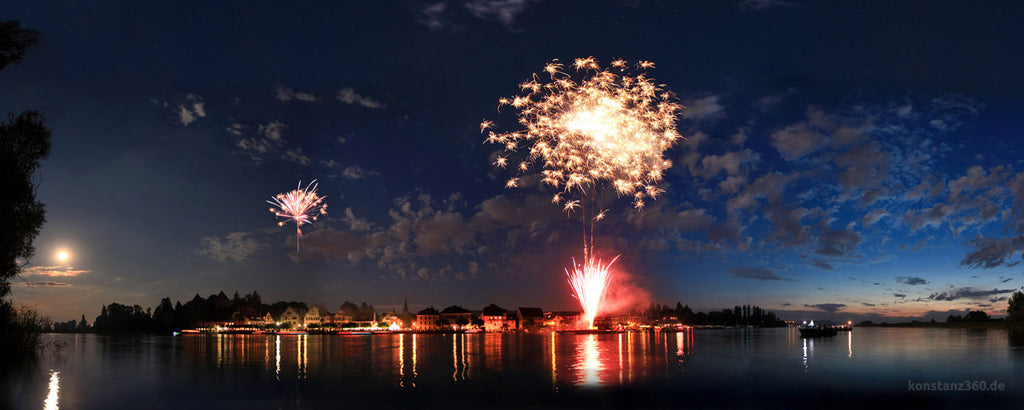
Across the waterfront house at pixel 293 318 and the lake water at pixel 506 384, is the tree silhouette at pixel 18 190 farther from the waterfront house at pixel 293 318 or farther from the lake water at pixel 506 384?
the waterfront house at pixel 293 318

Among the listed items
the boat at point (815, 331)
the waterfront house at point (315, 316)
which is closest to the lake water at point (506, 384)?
the boat at point (815, 331)

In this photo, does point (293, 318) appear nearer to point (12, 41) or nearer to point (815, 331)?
point (815, 331)

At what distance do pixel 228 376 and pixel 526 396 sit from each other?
23.7 m

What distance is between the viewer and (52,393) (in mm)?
32375

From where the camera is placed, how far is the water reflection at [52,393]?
28081 millimetres

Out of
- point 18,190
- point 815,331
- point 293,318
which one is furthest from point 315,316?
point 18,190

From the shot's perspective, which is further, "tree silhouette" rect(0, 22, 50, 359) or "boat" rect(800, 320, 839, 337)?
"boat" rect(800, 320, 839, 337)

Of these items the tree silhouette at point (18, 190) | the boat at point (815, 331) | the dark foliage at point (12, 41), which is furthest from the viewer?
the boat at point (815, 331)

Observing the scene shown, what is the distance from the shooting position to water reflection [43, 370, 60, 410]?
2808 centimetres

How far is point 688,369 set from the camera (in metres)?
49.4

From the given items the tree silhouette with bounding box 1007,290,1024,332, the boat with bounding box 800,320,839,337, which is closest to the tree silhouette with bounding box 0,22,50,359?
the boat with bounding box 800,320,839,337

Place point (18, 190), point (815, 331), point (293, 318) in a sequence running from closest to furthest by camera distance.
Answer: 1. point (18, 190)
2. point (815, 331)
3. point (293, 318)

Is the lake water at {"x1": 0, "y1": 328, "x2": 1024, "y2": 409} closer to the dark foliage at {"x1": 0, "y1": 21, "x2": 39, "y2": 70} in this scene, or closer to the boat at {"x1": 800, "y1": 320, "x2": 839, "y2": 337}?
the dark foliage at {"x1": 0, "y1": 21, "x2": 39, "y2": 70}

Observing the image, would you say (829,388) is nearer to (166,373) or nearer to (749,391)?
(749,391)
